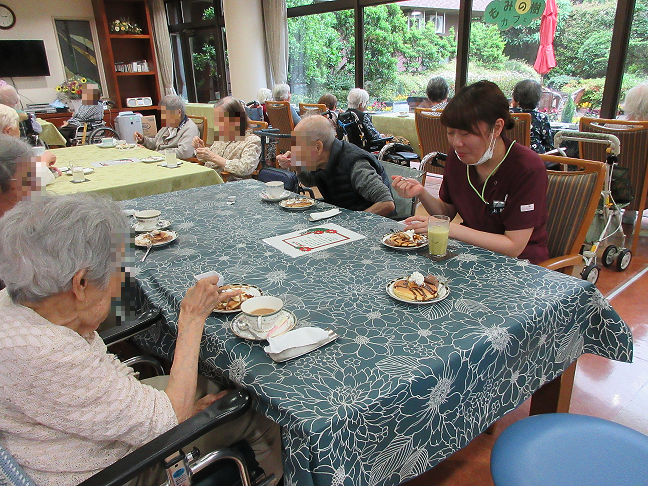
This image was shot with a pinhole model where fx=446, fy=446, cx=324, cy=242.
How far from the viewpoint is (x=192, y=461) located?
2.99 ft

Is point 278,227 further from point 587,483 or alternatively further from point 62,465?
point 587,483

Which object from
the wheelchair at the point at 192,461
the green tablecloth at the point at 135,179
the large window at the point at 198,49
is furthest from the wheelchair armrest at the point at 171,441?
the large window at the point at 198,49

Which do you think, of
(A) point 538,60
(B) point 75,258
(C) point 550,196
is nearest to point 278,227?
(B) point 75,258

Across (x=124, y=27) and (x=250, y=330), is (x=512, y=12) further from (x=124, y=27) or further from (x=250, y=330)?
(x=124, y=27)

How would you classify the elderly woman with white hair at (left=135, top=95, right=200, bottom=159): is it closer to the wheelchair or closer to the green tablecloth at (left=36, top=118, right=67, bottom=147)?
the green tablecloth at (left=36, top=118, right=67, bottom=147)

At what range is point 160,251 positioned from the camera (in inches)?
60.1

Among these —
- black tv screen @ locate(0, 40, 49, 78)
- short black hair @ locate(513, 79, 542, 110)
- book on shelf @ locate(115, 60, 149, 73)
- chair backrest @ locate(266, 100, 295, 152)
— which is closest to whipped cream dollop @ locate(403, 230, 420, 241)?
short black hair @ locate(513, 79, 542, 110)

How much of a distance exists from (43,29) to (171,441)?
8.94 meters

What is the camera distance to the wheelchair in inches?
29.6

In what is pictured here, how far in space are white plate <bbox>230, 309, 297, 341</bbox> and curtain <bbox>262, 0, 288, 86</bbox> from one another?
21.2 ft

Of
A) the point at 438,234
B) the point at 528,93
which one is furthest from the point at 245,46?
the point at 438,234

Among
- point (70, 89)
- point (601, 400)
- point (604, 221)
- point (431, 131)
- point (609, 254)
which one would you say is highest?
point (70, 89)

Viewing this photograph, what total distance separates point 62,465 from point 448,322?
816 mm

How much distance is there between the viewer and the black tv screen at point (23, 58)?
7.16 meters
